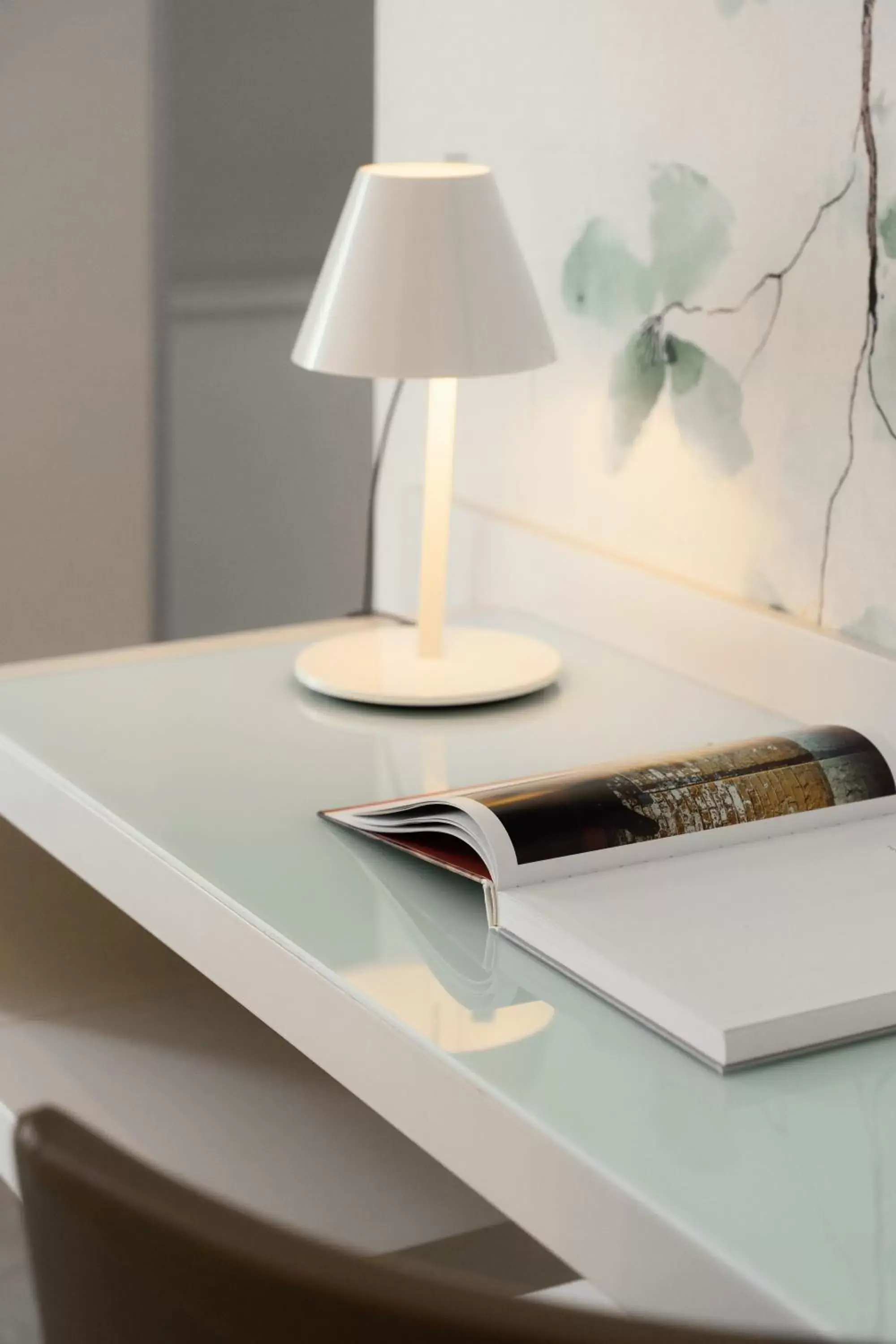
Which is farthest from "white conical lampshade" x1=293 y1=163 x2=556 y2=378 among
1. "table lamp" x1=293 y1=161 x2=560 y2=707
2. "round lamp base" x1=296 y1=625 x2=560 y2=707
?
"round lamp base" x1=296 y1=625 x2=560 y2=707

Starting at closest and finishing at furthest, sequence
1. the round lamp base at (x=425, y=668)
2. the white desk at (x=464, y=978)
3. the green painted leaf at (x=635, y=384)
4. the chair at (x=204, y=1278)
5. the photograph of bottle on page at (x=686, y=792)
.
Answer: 1. the chair at (x=204, y=1278)
2. the white desk at (x=464, y=978)
3. the photograph of bottle on page at (x=686, y=792)
4. the round lamp base at (x=425, y=668)
5. the green painted leaf at (x=635, y=384)

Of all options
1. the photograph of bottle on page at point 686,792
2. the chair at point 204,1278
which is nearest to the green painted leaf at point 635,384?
the photograph of bottle on page at point 686,792

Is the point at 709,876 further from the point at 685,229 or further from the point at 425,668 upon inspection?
the point at 685,229

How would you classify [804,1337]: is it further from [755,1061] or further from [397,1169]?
[397,1169]

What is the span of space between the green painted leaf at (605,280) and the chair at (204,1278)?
1.16 m

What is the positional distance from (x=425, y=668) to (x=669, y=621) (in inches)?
9.1

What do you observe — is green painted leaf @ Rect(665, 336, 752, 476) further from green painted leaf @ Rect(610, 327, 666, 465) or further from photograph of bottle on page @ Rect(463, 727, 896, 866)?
photograph of bottle on page @ Rect(463, 727, 896, 866)

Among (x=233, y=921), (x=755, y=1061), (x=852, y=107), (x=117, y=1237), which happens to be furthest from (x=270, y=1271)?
(x=852, y=107)

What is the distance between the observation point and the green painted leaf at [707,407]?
144 centimetres

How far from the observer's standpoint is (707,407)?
1471mm

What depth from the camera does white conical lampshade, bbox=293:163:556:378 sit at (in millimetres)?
1307

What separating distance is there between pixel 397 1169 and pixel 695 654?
1.66ft

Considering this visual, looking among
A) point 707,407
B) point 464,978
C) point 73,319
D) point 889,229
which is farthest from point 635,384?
point 73,319

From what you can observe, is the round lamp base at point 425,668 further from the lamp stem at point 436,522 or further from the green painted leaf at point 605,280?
the green painted leaf at point 605,280
